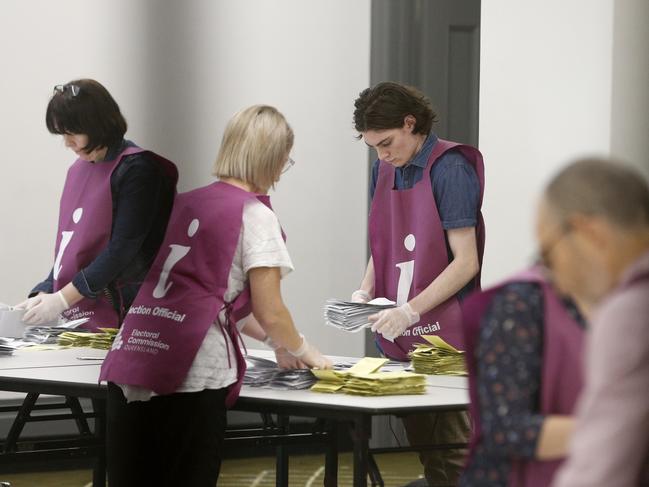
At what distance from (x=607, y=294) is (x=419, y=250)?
180cm

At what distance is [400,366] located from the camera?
110 inches

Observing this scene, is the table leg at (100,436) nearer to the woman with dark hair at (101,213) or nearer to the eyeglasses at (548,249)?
the woman with dark hair at (101,213)

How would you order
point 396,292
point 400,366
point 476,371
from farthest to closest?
1. point 396,292
2. point 400,366
3. point 476,371

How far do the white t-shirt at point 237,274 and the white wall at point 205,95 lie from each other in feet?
6.95

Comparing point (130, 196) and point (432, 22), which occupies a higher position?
point (432, 22)

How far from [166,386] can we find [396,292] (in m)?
0.92

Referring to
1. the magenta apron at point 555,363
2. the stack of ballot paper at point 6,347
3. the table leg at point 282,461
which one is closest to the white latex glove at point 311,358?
the table leg at point 282,461

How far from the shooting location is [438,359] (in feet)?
8.74

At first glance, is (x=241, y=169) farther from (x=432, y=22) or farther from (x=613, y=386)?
(x=432, y=22)

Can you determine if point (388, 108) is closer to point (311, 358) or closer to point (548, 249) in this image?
point (311, 358)

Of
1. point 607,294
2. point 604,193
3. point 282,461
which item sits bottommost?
point 282,461

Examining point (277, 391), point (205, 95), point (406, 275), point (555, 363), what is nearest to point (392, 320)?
point (406, 275)

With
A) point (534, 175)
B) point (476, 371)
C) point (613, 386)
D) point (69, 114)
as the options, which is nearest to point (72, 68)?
point (69, 114)

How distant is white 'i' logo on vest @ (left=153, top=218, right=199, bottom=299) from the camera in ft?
7.52
